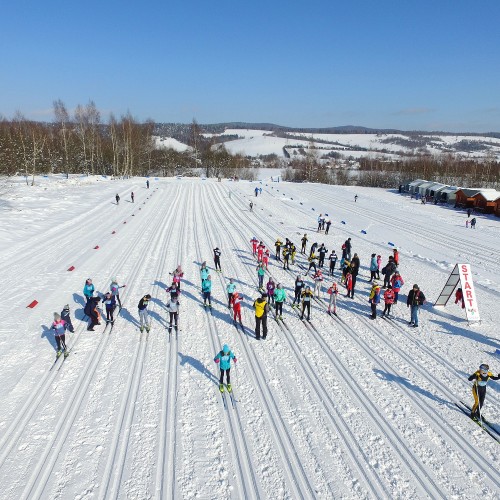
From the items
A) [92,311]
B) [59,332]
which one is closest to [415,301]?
[92,311]

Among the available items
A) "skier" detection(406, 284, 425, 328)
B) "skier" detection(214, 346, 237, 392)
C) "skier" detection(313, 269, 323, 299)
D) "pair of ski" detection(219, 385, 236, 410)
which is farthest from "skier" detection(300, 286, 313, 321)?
"pair of ski" detection(219, 385, 236, 410)

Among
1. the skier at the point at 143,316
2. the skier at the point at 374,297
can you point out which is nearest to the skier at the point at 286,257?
the skier at the point at 374,297

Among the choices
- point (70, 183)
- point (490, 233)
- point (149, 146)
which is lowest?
point (490, 233)

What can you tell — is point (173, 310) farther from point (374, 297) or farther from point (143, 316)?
point (374, 297)

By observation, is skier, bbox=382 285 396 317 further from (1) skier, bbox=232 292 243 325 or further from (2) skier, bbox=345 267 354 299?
(1) skier, bbox=232 292 243 325

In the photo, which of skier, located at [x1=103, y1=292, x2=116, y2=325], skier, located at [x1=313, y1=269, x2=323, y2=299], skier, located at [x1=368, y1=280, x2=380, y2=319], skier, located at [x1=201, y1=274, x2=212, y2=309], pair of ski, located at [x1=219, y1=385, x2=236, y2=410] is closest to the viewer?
pair of ski, located at [x1=219, y1=385, x2=236, y2=410]

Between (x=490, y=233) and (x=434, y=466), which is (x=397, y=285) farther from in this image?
(x=490, y=233)

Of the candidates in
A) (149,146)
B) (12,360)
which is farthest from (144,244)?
(149,146)
